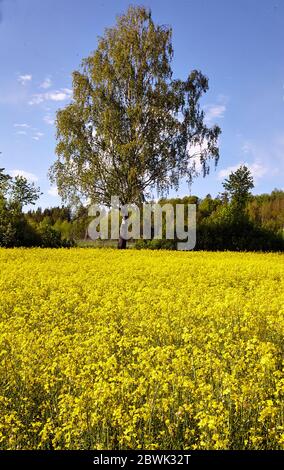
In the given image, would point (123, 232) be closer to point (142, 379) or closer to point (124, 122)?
point (124, 122)

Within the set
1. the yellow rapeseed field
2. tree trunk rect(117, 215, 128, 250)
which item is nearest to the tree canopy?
tree trunk rect(117, 215, 128, 250)

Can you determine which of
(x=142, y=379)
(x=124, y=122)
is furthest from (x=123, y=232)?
(x=142, y=379)

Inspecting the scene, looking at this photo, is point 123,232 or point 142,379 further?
point 123,232

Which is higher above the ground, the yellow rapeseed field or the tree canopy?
the tree canopy

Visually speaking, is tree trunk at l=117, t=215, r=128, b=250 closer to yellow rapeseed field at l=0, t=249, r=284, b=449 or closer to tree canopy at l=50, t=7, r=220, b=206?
tree canopy at l=50, t=7, r=220, b=206

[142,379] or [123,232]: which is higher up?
[123,232]

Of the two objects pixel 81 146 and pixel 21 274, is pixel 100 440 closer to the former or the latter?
pixel 21 274

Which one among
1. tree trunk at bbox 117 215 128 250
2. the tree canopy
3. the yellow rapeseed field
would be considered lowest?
the yellow rapeseed field

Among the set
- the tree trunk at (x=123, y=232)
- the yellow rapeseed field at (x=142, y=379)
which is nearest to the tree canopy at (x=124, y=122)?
the tree trunk at (x=123, y=232)

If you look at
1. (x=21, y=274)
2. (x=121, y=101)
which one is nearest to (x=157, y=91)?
(x=121, y=101)

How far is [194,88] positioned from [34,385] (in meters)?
30.5

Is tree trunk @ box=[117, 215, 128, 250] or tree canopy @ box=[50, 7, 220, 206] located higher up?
tree canopy @ box=[50, 7, 220, 206]

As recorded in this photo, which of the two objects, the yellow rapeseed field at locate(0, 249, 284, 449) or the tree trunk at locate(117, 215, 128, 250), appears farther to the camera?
the tree trunk at locate(117, 215, 128, 250)

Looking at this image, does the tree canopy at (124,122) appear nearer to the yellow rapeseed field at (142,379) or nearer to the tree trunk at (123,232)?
the tree trunk at (123,232)
